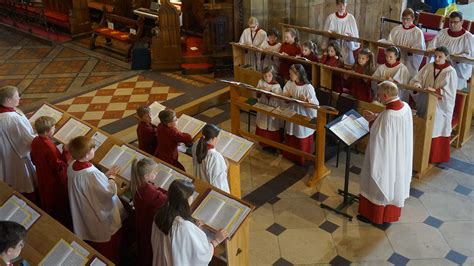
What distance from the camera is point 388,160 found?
5480mm

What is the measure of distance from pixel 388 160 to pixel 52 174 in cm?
332

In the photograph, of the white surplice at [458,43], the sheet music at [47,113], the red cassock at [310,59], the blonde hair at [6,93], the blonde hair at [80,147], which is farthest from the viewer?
the white surplice at [458,43]

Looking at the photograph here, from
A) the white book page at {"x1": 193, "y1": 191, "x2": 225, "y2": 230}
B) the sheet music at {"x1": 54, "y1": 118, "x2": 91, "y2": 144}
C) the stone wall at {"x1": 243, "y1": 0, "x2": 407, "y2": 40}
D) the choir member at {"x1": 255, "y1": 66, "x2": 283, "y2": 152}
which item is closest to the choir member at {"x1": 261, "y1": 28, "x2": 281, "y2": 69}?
the choir member at {"x1": 255, "y1": 66, "x2": 283, "y2": 152}

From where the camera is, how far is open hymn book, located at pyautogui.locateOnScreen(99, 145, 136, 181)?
16.9 ft

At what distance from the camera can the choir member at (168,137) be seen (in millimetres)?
5438

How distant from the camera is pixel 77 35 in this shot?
13.3 meters

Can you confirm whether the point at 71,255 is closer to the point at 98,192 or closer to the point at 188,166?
the point at 98,192

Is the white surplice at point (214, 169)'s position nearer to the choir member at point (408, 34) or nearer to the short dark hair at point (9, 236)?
the short dark hair at point (9, 236)

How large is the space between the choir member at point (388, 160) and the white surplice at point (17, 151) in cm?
356

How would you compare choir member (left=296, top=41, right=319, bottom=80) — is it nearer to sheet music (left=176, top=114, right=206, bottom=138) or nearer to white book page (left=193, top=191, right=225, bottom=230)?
sheet music (left=176, top=114, right=206, bottom=138)

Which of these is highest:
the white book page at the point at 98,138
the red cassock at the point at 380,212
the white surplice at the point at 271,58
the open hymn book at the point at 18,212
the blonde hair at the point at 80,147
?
the blonde hair at the point at 80,147

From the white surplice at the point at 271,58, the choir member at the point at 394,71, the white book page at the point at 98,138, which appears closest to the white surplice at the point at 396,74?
the choir member at the point at 394,71

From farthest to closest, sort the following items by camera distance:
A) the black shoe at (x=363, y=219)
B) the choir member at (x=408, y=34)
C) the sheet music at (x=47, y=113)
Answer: the choir member at (x=408, y=34), the sheet music at (x=47, y=113), the black shoe at (x=363, y=219)

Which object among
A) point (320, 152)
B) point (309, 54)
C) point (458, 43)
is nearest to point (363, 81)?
point (309, 54)
